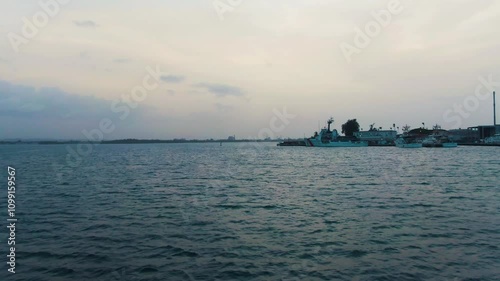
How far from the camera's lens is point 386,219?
725 inches

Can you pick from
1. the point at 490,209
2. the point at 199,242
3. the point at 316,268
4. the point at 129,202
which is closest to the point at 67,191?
the point at 129,202

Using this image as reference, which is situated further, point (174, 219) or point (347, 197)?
point (347, 197)

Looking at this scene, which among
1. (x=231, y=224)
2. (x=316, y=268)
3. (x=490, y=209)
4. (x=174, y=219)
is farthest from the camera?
(x=490, y=209)

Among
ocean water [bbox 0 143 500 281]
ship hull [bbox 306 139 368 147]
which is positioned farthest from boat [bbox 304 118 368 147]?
ocean water [bbox 0 143 500 281]

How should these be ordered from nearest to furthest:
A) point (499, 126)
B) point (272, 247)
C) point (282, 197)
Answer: point (272, 247) < point (282, 197) < point (499, 126)

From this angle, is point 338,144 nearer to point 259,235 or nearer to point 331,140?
point 331,140

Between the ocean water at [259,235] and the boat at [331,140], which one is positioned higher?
the boat at [331,140]

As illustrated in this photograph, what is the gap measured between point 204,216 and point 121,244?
593 centimetres

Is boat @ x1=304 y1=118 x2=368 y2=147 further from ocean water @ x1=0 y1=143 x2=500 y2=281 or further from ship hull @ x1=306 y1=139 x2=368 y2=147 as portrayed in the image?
ocean water @ x1=0 y1=143 x2=500 y2=281

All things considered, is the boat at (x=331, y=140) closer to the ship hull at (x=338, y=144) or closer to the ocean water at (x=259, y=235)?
the ship hull at (x=338, y=144)

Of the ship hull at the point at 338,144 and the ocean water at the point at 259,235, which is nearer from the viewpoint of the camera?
the ocean water at the point at 259,235

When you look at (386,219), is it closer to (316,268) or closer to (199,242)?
(316,268)

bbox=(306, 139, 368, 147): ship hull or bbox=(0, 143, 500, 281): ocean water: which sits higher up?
bbox=(306, 139, 368, 147): ship hull

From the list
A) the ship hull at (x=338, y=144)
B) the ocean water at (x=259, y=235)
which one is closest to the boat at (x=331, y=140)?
the ship hull at (x=338, y=144)
